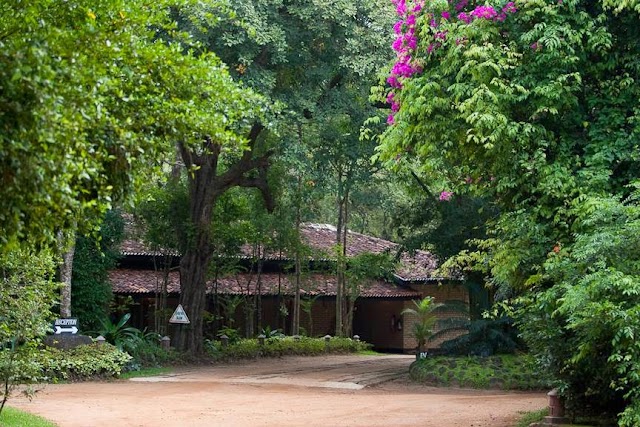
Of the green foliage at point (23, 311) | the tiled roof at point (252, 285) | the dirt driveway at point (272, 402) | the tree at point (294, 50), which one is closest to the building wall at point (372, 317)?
the tiled roof at point (252, 285)

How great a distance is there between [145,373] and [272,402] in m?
6.63

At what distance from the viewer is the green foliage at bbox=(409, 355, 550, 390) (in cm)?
1961

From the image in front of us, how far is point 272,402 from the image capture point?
15.7m

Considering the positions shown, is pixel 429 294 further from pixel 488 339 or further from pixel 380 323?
pixel 488 339

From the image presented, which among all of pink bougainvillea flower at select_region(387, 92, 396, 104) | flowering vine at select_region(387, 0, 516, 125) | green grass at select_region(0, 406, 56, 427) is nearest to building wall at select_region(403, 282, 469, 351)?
pink bougainvillea flower at select_region(387, 92, 396, 104)

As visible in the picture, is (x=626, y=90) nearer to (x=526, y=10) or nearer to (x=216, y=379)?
(x=526, y=10)

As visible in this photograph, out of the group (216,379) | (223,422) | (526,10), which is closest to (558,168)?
(526,10)

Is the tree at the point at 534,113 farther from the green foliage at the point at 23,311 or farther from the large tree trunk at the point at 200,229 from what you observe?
the large tree trunk at the point at 200,229

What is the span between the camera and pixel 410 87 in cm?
1277

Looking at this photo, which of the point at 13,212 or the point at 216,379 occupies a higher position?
the point at 13,212

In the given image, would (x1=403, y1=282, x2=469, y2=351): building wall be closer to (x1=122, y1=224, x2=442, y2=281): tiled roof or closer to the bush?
(x1=122, y1=224, x2=442, y2=281): tiled roof

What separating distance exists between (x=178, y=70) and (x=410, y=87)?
626cm

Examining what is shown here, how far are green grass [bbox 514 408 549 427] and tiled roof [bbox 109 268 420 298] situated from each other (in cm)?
1638

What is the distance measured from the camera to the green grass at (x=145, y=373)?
20.8 m
